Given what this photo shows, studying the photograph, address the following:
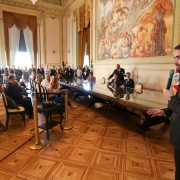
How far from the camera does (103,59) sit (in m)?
8.17

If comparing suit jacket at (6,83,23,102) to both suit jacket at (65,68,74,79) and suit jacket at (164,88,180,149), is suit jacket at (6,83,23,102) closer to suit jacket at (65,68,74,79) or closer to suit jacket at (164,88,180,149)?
suit jacket at (164,88,180,149)

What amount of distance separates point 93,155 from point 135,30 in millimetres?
5175

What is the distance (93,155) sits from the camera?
245 cm

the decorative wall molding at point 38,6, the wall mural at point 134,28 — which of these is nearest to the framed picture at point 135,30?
the wall mural at point 134,28

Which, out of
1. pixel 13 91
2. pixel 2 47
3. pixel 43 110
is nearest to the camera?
pixel 43 110

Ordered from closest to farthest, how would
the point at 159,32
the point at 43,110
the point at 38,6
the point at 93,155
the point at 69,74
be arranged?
the point at 93,155 → the point at 43,110 → the point at 159,32 → the point at 69,74 → the point at 38,6

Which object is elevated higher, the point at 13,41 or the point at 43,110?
the point at 13,41

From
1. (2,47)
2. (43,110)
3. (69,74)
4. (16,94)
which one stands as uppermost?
(2,47)

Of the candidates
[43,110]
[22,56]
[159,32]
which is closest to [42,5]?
[22,56]

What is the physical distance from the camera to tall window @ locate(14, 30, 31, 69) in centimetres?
1272

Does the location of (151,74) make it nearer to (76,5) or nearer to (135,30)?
(135,30)

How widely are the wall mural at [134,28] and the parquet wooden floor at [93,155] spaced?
2.97m

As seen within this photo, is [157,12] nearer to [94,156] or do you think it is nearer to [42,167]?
[94,156]

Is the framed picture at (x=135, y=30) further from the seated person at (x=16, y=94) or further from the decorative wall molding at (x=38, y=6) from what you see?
the decorative wall molding at (x=38, y=6)
